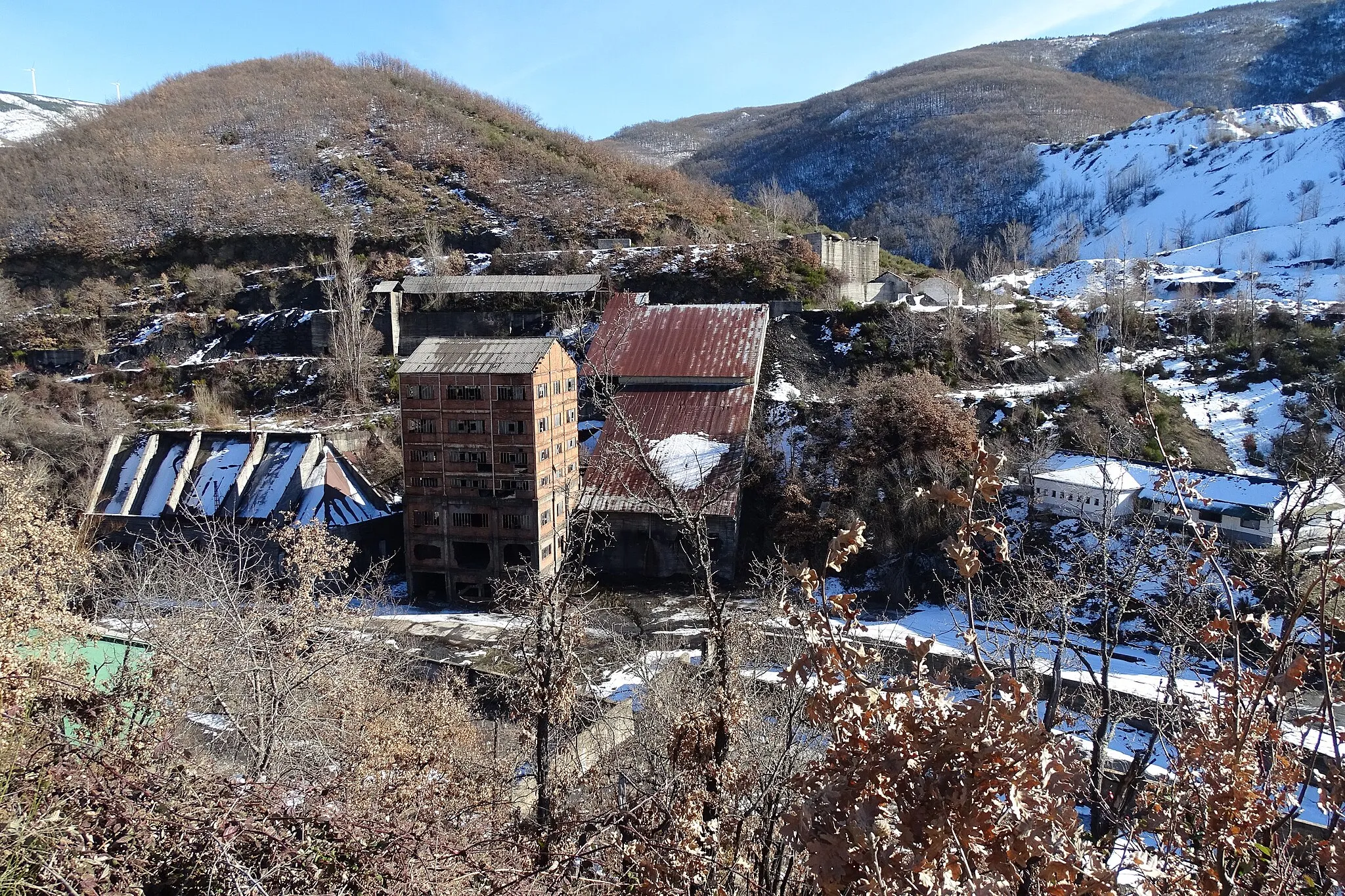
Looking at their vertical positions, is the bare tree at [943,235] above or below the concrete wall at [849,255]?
above

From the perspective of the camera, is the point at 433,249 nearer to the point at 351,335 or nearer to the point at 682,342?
the point at 351,335

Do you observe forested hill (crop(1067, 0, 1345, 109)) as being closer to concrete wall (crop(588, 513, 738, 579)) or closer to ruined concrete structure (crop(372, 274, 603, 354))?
ruined concrete structure (crop(372, 274, 603, 354))

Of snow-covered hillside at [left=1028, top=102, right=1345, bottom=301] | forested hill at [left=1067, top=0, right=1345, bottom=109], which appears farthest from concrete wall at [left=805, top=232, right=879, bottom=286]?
forested hill at [left=1067, top=0, right=1345, bottom=109]

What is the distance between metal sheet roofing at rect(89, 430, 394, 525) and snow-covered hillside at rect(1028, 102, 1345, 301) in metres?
42.0

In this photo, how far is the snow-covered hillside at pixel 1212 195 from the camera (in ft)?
157

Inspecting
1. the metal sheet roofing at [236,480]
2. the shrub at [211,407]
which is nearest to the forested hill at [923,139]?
the shrub at [211,407]

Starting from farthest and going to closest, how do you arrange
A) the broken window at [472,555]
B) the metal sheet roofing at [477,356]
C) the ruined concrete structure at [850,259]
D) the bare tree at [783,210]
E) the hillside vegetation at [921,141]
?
1. the hillside vegetation at [921,141]
2. the bare tree at [783,210]
3. the ruined concrete structure at [850,259]
4. the broken window at [472,555]
5. the metal sheet roofing at [477,356]

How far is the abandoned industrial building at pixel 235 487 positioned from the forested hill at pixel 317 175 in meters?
23.5

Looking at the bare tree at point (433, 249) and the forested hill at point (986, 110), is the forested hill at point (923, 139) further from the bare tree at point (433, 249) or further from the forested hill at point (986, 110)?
the bare tree at point (433, 249)

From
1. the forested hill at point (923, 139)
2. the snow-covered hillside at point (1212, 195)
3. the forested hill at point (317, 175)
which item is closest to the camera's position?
the forested hill at point (317, 175)

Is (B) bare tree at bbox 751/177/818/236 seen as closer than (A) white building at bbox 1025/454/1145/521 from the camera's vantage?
No

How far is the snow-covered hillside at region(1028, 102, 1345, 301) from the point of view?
47.8 metres

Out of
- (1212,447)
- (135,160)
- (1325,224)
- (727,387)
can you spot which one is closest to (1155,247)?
(1325,224)

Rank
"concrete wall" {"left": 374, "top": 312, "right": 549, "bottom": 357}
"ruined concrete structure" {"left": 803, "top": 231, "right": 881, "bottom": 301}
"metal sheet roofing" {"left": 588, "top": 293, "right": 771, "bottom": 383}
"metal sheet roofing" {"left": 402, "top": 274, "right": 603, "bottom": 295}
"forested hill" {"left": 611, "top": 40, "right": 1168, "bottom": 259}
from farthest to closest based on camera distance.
Answer: "forested hill" {"left": 611, "top": 40, "right": 1168, "bottom": 259} < "ruined concrete structure" {"left": 803, "top": 231, "right": 881, "bottom": 301} < "metal sheet roofing" {"left": 402, "top": 274, "right": 603, "bottom": 295} < "concrete wall" {"left": 374, "top": 312, "right": 549, "bottom": 357} < "metal sheet roofing" {"left": 588, "top": 293, "right": 771, "bottom": 383}
